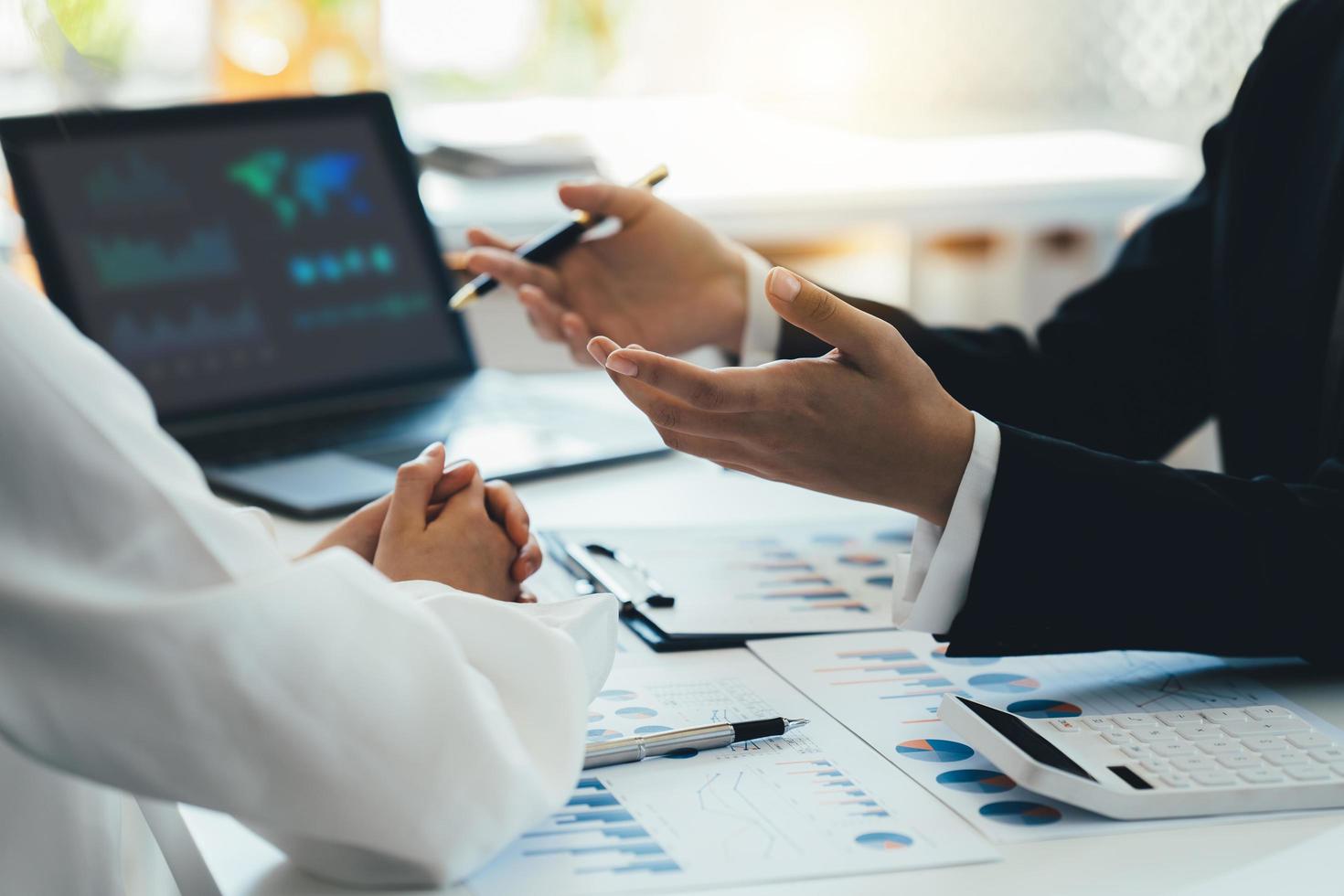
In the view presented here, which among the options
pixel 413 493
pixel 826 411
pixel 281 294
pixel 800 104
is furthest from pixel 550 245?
pixel 800 104

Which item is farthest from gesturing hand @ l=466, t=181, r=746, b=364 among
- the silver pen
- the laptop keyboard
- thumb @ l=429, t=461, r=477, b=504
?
the silver pen

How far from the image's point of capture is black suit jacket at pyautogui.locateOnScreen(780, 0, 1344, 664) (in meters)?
0.74

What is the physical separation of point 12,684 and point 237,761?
8cm

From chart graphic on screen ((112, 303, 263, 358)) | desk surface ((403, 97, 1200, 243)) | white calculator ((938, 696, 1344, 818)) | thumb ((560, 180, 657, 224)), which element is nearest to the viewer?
white calculator ((938, 696, 1344, 818))

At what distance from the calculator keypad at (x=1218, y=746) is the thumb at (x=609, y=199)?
24.0 inches

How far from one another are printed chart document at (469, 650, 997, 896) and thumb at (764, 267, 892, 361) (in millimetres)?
187

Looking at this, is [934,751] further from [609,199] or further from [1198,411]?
[1198,411]

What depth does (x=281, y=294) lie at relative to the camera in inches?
50.7

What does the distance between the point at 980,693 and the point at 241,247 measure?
2.74ft

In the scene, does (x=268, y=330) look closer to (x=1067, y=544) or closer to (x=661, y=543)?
(x=661, y=543)

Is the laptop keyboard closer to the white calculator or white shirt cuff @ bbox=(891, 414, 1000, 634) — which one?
white shirt cuff @ bbox=(891, 414, 1000, 634)

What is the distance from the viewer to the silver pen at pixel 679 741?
2.09 ft

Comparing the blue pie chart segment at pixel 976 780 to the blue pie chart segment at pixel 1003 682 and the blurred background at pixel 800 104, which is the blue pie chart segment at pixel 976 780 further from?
the blurred background at pixel 800 104

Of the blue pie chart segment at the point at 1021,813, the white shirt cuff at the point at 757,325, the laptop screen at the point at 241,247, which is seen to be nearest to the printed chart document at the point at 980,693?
the blue pie chart segment at the point at 1021,813
